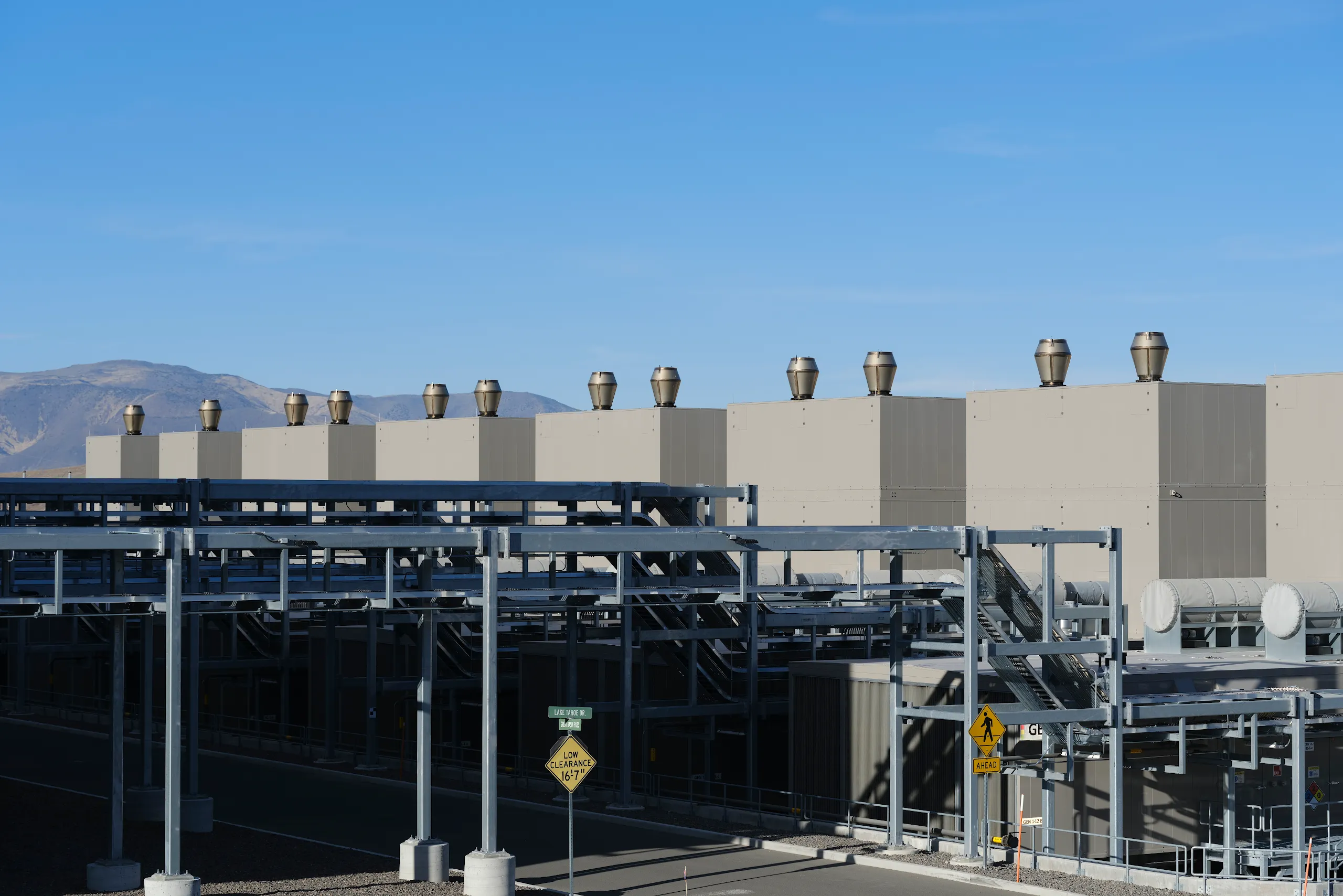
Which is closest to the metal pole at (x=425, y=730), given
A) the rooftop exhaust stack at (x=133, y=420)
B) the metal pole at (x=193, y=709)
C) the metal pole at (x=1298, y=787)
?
the metal pole at (x=193, y=709)

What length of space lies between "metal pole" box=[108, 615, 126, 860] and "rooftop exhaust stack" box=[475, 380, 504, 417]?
157 feet

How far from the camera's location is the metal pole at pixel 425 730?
2594 centimetres

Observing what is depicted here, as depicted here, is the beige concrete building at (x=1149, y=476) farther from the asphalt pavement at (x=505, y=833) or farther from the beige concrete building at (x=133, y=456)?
the beige concrete building at (x=133, y=456)

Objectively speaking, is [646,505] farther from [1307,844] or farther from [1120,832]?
[1307,844]

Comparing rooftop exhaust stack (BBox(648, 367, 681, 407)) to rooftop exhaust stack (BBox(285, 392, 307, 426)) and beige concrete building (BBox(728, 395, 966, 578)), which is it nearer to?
beige concrete building (BBox(728, 395, 966, 578))

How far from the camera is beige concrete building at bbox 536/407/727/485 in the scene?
62.1 meters

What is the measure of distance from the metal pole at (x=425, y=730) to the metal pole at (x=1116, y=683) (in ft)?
38.0

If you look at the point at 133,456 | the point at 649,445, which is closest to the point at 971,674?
the point at 649,445

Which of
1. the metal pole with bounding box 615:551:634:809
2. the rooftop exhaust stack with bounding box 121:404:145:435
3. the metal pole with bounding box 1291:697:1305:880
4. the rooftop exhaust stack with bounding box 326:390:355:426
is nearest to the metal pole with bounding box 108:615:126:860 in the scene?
the metal pole with bounding box 615:551:634:809

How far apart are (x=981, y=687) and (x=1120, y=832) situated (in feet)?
12.1

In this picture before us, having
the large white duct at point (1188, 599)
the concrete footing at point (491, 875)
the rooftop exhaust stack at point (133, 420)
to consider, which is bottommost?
the concrete footing at point (491, 875)

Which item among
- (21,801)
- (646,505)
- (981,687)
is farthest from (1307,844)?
(21,801)

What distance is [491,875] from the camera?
2436cm

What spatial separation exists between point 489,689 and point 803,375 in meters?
36.1
